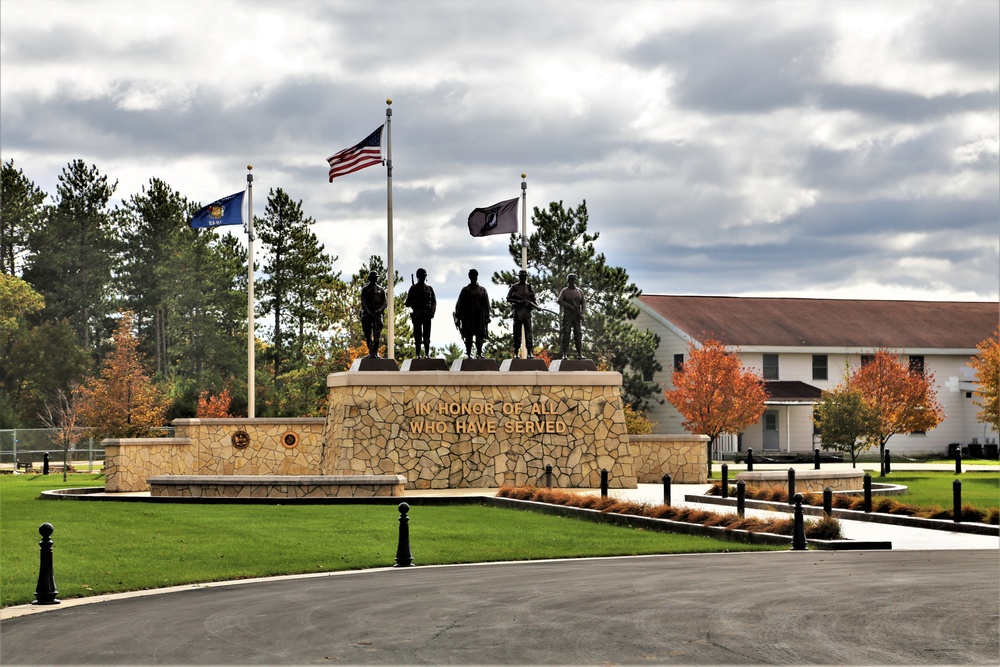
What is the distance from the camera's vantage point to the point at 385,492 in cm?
2859

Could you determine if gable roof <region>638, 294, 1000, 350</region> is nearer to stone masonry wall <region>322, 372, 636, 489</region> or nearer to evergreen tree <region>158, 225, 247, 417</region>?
evergreen tree <region>158, 225, 247, 417</region>

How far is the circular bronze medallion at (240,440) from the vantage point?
38.2 meters

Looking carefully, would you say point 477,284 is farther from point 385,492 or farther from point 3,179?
point 3,179

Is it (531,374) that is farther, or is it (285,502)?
(531,374)

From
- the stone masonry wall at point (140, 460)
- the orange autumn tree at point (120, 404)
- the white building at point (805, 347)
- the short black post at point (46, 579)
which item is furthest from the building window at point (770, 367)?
the short black post at point (46, 579)

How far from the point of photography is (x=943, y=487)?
113 feet

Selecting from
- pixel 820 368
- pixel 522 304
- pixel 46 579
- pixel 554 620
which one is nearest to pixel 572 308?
pixel 522 304

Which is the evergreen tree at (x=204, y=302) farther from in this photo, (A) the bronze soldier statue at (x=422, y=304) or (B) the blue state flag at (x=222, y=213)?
(A) the bronze soldier statue at (x=422, y=304)

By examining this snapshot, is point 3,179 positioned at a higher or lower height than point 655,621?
higher

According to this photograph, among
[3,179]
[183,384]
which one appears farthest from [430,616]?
[3,179]

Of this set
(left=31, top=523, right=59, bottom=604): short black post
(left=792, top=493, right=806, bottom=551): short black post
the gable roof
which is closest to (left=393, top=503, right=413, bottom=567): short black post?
(left=31, top=523, right=59, bottom=604): short black post

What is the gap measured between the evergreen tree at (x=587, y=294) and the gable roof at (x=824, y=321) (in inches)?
101

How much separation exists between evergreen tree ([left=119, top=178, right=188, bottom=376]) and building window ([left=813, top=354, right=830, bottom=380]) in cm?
3565

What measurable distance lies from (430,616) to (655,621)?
2.16 metres
